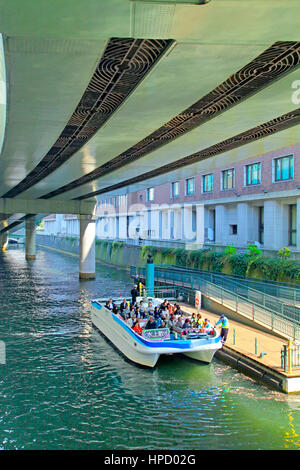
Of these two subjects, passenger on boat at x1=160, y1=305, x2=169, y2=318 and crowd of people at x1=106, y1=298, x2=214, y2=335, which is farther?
passenger on boat at x1=160, y1=305, x2=169, y2=318

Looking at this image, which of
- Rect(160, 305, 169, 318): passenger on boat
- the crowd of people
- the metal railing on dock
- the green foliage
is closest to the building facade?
the green foliage

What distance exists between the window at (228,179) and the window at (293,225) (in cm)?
830

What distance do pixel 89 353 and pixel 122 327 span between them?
166 centimetres

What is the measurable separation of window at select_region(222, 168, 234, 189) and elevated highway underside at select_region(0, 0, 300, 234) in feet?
70.1

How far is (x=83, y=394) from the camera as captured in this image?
14.0m

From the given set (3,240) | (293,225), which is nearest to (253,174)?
(293,225)

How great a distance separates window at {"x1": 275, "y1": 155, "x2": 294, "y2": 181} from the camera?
120 feet

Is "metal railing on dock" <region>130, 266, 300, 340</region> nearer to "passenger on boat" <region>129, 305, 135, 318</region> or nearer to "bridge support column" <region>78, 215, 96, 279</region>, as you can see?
"passenger on boat" <region>129, 305, 135, 318</region>

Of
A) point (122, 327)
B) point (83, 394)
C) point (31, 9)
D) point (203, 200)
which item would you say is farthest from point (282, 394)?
point (203, 200)

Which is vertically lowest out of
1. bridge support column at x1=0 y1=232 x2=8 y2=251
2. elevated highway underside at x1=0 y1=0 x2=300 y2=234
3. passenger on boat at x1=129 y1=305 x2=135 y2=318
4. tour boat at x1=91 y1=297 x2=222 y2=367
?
tour boat at x1=91 y1=297 x2=222 y2=367

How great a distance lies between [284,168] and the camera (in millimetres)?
37438

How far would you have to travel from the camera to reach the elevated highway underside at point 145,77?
8.04 m

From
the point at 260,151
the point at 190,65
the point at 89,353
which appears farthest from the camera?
the point at 260,151
